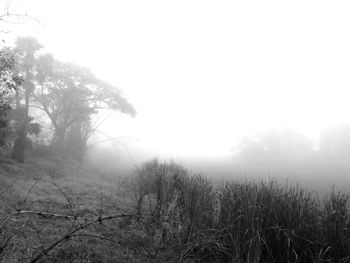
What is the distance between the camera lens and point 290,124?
4478 centimetres

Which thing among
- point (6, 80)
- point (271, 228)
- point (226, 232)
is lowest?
point (226, 232)

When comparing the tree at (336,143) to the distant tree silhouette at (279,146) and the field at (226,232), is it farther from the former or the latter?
the field at (226,232)

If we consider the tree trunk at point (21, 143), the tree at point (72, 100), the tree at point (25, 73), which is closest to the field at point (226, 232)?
the tree trunk at point (21, 143)

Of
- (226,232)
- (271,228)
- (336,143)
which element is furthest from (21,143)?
(336,143)

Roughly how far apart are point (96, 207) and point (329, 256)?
703cm

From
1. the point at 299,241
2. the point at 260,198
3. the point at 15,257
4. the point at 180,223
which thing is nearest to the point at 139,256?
the point at 180,223

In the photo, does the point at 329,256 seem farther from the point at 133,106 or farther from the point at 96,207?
the point at 133,106

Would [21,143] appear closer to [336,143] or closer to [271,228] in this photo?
[271,228]

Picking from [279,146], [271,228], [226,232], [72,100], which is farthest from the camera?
[279,146]

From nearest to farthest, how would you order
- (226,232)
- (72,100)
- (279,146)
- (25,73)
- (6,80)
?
(226,232)
(6,80)
(25,73)
(72,100)
(279,146)

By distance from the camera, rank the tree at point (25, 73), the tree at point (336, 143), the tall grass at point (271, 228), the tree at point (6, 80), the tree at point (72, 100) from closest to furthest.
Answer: the tall grass at point (271, 228) < the tree at point (6, 80) < the tree at point (25, 73) < the tree at point (72, 100) < the tree at point (336, 143)

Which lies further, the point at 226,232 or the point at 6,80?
Result: the point at 6,80

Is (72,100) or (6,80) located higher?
(72,100)

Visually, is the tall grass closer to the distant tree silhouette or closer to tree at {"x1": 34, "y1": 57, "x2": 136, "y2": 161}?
tree at {"x1": 34, "y1": 57, "x2": 136, "y2": 161}
